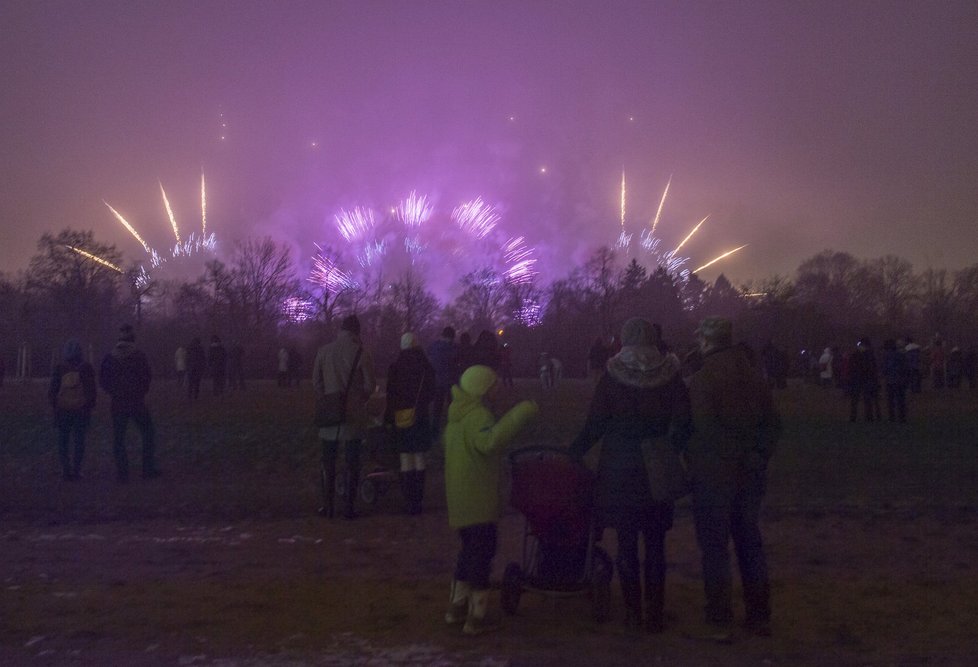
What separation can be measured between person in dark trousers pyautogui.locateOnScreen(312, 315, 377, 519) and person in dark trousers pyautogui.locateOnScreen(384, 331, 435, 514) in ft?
0.87

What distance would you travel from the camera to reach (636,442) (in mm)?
6137

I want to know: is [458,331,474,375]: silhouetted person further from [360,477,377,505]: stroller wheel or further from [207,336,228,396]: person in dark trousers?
[207,336,228,396]: person in dark trousers

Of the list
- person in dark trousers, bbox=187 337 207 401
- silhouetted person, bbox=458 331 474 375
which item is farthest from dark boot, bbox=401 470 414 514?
person in dark trousers, bbox=187 337 207 401

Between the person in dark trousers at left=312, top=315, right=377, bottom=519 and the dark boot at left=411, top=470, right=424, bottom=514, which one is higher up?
the person in dark trousers at left=312, top=315, right=377, bottom=519

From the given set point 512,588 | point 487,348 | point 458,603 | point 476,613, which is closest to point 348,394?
point 487,348

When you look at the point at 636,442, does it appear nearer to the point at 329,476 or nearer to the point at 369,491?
the point at 329,476

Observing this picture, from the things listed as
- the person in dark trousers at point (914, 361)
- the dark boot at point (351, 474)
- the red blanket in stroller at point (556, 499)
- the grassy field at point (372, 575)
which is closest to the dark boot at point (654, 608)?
the grassy field at point (372, 575)

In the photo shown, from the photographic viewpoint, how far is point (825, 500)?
36.4 ft

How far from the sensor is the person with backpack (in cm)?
1345

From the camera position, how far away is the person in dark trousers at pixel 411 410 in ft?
34.0

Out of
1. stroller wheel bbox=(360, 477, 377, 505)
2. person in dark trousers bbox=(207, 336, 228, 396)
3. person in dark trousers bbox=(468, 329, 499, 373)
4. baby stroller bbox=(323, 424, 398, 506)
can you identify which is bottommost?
stroller wheel bbox=(360, 477, 377, 505)

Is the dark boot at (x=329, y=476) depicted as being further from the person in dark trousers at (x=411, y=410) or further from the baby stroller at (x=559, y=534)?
the baby stroller at (x=559, y=534)

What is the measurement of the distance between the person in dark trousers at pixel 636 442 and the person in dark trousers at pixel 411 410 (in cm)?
427

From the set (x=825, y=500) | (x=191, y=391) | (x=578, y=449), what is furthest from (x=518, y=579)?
(x=191, y=391)
